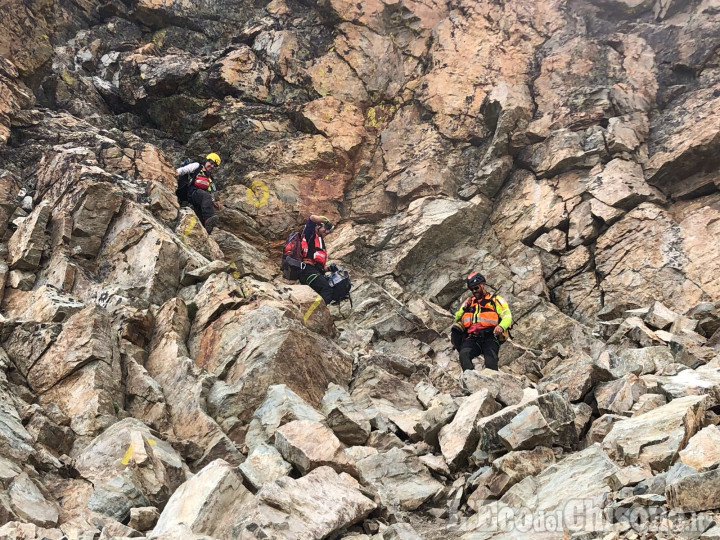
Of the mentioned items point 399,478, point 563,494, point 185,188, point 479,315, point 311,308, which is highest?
point 185,188

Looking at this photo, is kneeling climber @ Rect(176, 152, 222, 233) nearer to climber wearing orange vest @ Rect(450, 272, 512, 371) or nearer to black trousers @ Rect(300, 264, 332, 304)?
black trousers @ Rect(300, 264, 332, 304)

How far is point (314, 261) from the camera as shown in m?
18.9

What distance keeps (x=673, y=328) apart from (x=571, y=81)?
14038 mm

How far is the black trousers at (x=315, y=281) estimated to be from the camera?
61.3 ft

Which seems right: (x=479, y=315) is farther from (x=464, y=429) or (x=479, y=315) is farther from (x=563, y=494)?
(x=563, y=494)

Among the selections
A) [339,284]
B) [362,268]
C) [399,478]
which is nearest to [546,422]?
[399,478]

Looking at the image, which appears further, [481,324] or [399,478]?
[481,324]

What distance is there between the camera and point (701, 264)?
61.3 ft

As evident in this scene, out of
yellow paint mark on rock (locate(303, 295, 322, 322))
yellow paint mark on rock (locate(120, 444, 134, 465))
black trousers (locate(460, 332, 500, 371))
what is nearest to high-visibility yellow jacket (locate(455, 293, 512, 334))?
black trousers (locate(460, 332, 500, 371))

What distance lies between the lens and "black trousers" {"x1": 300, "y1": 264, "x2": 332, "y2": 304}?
18688 millimetres

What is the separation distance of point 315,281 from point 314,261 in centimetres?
70

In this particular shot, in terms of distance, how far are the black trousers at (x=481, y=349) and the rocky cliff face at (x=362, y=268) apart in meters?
1.55

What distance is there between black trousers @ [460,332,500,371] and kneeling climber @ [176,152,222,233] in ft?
34.6

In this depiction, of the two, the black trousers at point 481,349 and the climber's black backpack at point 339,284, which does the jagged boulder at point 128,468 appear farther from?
the climber's black backpack at point 339,284
